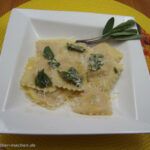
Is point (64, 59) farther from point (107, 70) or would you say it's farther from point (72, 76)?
point (107, 70)

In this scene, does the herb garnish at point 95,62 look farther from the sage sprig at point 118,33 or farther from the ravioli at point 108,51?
the sage sprig at point 118,33

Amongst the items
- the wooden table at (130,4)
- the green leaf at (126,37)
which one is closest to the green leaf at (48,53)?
the green leaf at (126,37)

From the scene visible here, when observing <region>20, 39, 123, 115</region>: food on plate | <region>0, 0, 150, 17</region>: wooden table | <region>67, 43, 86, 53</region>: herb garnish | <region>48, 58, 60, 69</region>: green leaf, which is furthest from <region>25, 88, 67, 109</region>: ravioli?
<region>0, 0, 150, 17</region>: wooden table

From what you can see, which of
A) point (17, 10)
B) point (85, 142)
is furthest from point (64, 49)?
point (85, 142)

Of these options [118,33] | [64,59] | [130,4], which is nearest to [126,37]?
[118,33]

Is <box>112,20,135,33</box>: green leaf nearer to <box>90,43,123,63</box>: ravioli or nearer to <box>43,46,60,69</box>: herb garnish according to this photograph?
<box>90,43,123,63</box>: ravioli

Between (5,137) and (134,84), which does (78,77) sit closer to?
(134,84)
